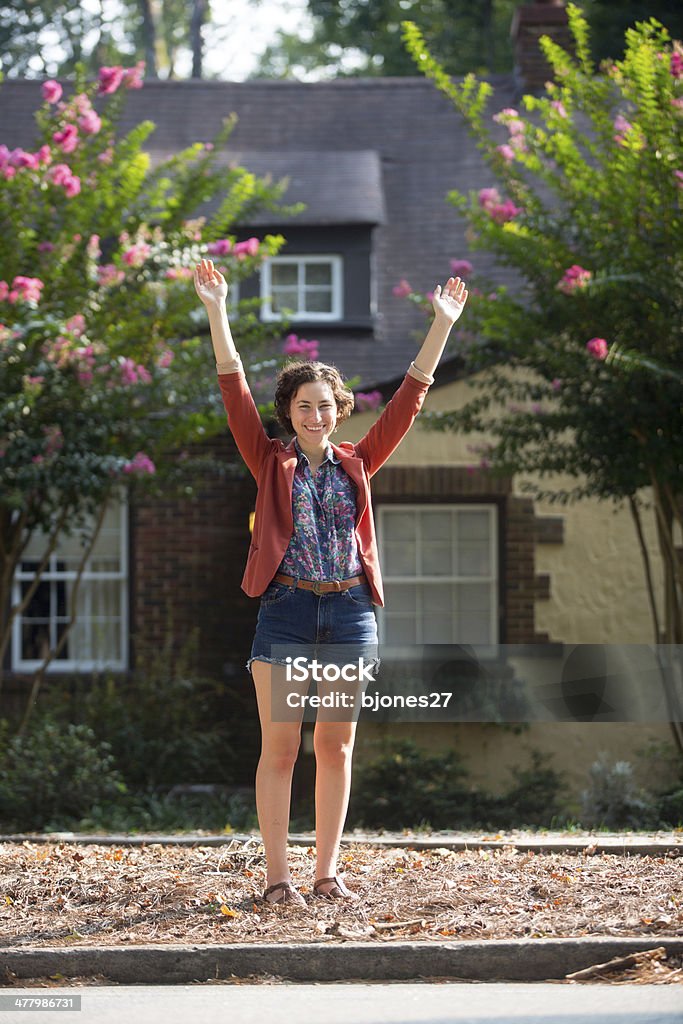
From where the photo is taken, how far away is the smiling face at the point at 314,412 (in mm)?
4879

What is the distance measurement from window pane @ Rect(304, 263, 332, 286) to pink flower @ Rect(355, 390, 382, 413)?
233 centimetres

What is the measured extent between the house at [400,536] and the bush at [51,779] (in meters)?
2.02

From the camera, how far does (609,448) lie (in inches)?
358

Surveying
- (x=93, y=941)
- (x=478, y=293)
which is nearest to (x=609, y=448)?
(x=478, y=293)

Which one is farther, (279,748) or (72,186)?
(72,186)

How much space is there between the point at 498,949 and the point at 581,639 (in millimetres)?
7469

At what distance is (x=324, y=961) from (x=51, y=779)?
5602mm

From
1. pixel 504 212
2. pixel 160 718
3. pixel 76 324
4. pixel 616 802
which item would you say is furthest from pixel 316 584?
pixel 160 718

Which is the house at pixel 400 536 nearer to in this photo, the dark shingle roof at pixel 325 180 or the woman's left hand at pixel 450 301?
the dark shingle roof at pixel 325 180

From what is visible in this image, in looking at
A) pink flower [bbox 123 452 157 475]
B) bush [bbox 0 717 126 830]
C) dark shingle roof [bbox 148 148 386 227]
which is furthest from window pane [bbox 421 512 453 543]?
bush [bbox 0 717 126 830]

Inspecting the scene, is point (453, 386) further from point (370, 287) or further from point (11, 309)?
point (11, 309)

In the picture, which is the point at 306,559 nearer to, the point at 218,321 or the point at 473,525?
the point at 218,321

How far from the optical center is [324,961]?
431 cm

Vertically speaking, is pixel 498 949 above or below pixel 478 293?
below
